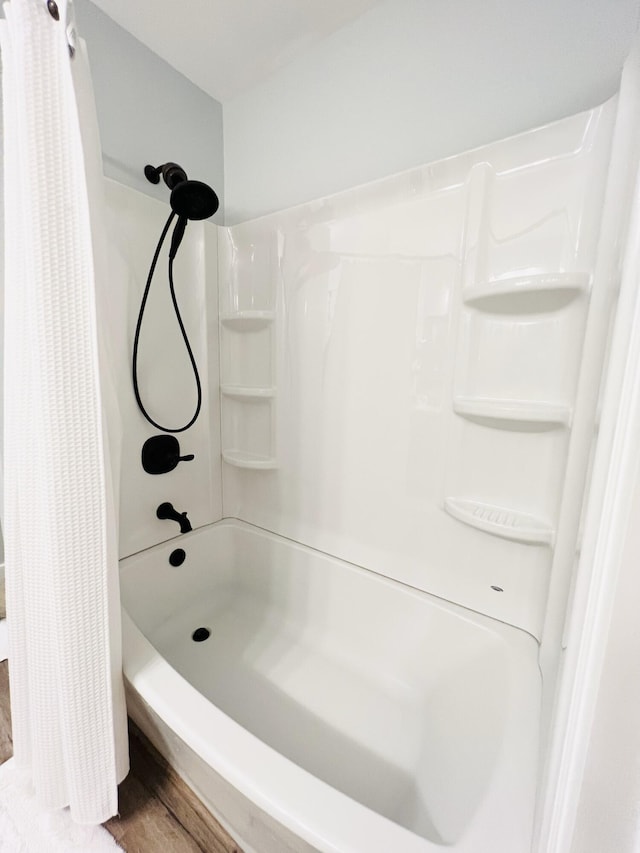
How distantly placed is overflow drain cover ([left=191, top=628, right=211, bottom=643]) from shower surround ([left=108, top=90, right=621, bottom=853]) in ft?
0.09

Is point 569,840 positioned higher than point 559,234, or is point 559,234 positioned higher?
point 559,234

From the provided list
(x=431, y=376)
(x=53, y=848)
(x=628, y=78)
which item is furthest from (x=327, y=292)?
(x=53, y=848)

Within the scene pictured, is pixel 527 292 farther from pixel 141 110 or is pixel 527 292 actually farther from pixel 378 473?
pixel 141 110

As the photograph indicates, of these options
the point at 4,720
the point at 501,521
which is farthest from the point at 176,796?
the point at 501,521

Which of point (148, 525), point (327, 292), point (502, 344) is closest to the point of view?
point (502, 344)

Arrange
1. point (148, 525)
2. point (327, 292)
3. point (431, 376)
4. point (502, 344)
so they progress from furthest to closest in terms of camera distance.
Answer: point (148, 525) < point (327, 292) < point (431, 376) < point (502, 344)

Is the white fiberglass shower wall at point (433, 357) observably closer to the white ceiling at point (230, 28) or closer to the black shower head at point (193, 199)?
the black shower head at point (193, 199)

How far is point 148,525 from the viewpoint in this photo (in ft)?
4.42

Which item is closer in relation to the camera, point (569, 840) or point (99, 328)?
point (569, 840)

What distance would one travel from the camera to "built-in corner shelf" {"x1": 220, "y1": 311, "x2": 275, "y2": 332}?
1.35 meters

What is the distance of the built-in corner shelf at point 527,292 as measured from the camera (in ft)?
2.63

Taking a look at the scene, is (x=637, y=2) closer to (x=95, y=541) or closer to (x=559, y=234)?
(x=559, y=234)

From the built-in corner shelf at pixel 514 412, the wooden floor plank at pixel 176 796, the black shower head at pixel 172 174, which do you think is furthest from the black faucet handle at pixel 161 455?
the built-in corner shelf at pixel 514 412

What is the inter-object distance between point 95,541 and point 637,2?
66.0 inches
